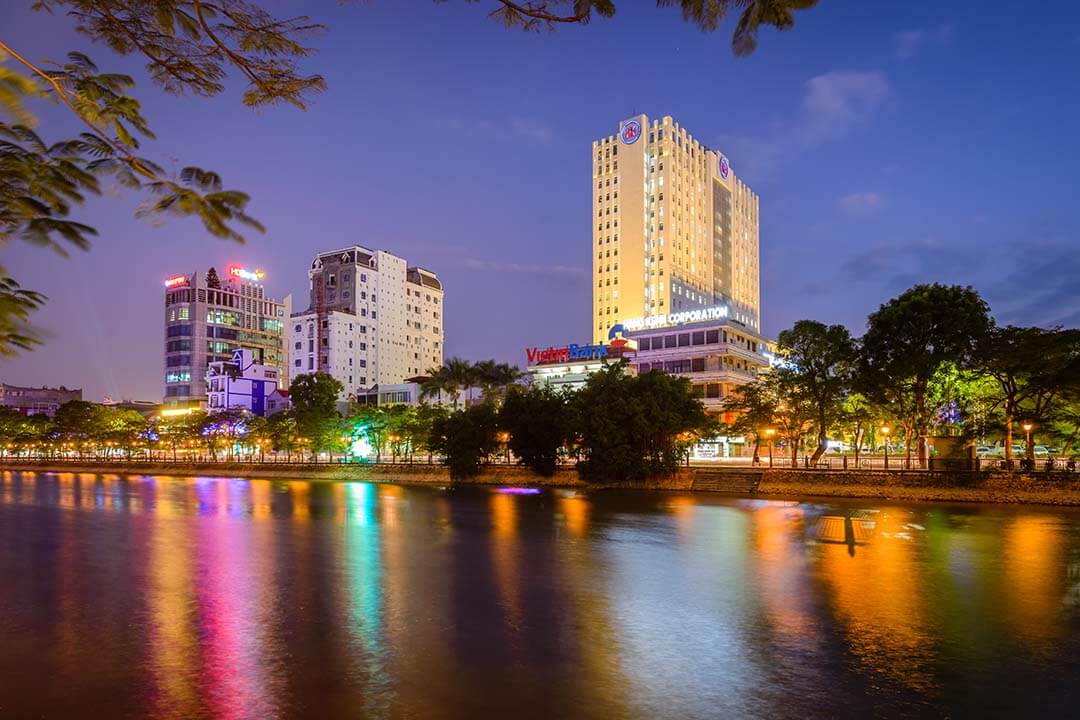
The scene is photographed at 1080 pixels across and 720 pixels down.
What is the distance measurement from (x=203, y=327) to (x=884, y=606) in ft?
530

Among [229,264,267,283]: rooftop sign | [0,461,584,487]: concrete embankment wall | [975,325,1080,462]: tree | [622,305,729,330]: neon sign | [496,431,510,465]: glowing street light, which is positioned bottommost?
[0,461,584,487]: concrete embankment wall

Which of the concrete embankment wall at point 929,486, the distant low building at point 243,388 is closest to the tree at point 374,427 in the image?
the concrete embankment wall at point 929,486

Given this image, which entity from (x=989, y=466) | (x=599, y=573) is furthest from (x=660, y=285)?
(x=599, y=573)

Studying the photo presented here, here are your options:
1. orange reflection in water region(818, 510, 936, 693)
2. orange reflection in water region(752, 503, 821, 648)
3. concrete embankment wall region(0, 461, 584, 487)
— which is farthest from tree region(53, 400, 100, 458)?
orange reflection in water region(818, 510, 936, 693)

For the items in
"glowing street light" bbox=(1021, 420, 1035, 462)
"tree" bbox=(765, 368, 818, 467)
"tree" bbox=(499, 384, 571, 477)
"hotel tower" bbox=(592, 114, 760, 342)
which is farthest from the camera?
"hotel tower" bbox=(592, 114, 760, 342)

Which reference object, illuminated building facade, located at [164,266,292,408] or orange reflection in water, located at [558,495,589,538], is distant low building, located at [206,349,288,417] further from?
orange reflection in water, located at [558,495,589,538]

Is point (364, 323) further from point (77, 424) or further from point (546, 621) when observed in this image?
point (546, 621)

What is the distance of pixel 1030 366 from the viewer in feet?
135

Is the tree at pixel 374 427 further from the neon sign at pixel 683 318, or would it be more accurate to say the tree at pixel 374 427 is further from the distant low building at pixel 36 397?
the distant low building at pixel 36 397

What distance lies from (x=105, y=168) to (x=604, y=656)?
459 inches

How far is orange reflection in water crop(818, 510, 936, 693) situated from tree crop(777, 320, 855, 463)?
26.1 meters

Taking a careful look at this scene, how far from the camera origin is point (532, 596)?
17906mm

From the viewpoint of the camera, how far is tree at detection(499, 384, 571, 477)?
59000 millimetres

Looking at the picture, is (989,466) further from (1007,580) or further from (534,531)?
(534,531)
